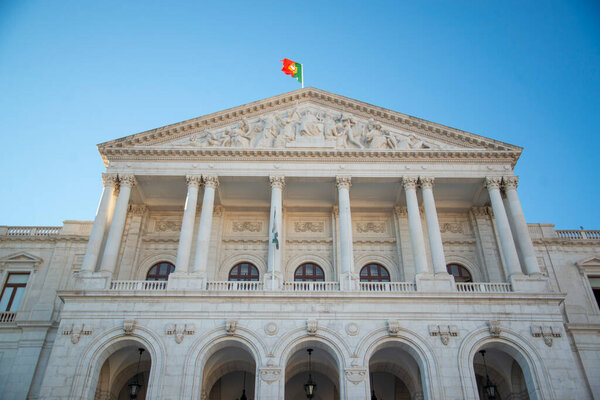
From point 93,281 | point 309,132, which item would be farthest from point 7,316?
point 309,132

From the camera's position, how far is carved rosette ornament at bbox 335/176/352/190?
2608 centimetres

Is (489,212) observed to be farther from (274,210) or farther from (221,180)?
(221,180)

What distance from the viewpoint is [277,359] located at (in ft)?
68.0

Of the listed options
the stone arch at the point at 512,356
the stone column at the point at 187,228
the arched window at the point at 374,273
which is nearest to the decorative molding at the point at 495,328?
the stone arch at the point at 512,356

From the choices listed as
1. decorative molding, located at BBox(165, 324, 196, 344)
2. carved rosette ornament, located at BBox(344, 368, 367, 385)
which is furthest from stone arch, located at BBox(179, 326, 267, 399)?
carved rosette ornament, located at BBox(344, 368, 367, 385)

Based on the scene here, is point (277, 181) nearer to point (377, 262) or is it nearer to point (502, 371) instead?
point (377, 262)

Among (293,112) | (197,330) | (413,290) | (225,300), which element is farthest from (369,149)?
(197,330)

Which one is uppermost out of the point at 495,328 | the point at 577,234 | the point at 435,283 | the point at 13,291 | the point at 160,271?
the point at 577,234

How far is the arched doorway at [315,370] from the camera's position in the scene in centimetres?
2183

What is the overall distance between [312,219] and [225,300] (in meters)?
8.91

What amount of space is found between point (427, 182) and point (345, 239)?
5.62 metres

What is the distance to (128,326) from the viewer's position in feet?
69.7

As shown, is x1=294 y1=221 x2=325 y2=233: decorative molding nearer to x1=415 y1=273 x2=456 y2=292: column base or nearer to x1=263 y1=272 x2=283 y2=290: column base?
x1=263 y1=272 x2=283 y2=290: column base

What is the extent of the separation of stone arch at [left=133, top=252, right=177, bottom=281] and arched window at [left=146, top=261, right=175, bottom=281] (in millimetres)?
235
